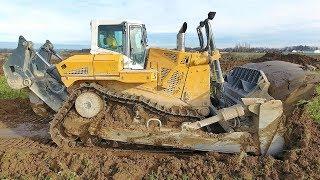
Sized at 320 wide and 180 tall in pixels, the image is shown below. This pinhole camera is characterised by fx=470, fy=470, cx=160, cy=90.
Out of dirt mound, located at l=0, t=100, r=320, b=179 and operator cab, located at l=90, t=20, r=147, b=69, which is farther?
operator cab, located at l=90, t=20, r=147, b=69

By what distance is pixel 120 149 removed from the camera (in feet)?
28.9

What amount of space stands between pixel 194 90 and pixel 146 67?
1.12 meters

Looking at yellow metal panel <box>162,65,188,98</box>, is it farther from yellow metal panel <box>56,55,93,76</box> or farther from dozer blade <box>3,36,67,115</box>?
dozer blade <box>3,36,67,115</box>

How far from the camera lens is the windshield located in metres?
9.54

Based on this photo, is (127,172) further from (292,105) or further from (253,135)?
(292,105)

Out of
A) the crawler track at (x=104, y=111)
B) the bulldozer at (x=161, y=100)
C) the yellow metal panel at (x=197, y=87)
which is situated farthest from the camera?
the yellow metal panel at (x=197, y=87)

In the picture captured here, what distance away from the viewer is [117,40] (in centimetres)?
957

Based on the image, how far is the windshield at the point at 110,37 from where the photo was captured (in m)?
9.54

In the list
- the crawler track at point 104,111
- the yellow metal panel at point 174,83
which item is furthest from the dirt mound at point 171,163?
the yellow metal panel at point 174,83

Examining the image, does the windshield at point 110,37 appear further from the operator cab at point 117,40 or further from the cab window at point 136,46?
the cab window at point 136,46

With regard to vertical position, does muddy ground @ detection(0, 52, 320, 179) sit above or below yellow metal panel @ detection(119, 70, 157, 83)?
below

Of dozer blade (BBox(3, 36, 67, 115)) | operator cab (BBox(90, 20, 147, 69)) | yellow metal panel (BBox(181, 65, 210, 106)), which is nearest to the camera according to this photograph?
yellow metal panel (BBox(181, 65, 210, 106))

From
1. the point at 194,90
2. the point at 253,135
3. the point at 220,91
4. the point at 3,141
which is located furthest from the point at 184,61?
the point at 3,141

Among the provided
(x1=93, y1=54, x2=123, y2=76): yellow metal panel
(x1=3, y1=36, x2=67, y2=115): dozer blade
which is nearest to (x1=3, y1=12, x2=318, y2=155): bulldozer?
(x1=93, y1=54, x2=123, y2=76): yellow metal panel
